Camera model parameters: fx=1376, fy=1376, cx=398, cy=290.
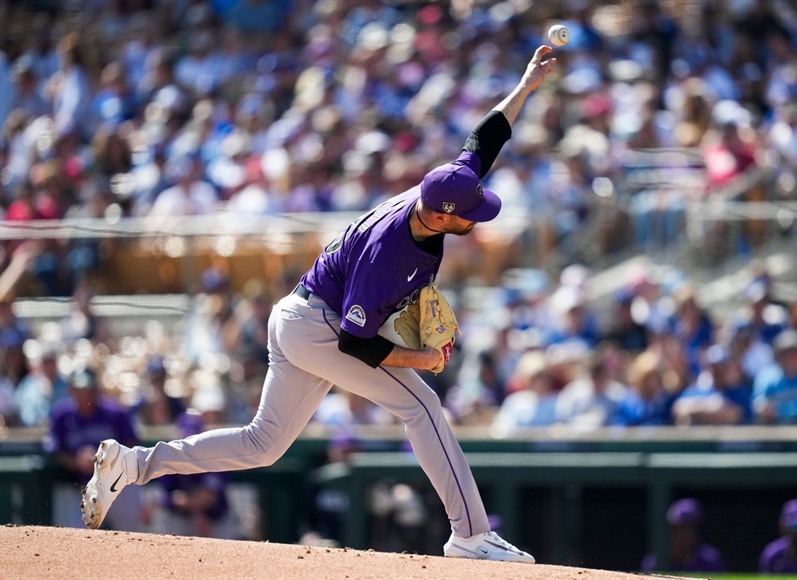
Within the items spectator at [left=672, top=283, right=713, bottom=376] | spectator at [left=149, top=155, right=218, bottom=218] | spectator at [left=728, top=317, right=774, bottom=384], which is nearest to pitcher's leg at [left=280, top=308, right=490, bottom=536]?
spectator at [left=728, top=317, right=774, bottom=384]

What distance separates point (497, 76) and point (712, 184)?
10.2ft

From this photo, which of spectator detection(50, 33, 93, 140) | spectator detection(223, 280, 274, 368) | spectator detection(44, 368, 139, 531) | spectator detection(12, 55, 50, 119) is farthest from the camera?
spectator detection(12, 55, 50, 119)

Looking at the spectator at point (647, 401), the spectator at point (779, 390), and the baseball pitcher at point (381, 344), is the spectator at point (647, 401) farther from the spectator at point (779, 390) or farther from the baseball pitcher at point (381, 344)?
the baseball pitcher at point (381, 344)

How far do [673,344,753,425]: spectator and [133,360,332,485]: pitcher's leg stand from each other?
445cm

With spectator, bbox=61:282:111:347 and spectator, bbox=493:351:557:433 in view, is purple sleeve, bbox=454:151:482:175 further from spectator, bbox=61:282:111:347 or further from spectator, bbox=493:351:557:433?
spectator, bbox=61:282:111:347

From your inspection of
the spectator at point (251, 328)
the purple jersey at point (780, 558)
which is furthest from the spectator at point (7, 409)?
the purple jersey at point (780, 558)

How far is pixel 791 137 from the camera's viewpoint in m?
11.5

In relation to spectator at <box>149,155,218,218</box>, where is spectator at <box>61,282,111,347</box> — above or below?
below

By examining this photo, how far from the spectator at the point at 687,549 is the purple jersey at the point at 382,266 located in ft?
14.1

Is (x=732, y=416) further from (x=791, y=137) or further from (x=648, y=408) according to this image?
(x=791, y=137)

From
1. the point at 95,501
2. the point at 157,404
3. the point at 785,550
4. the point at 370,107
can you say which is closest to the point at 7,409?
the point at 157,404

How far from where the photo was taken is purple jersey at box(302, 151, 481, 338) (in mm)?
5129

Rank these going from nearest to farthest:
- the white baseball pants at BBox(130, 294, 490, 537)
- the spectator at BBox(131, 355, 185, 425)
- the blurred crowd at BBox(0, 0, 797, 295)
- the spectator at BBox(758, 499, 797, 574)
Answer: the white baseball pants at BBox(130, 294, 490, 537)
the spectator at BBox(758, 499, 797, 574)
the spectator at BBox(131, 355, 185, 425)
the blurred crowd at BBox(0, 0, 797, 295)

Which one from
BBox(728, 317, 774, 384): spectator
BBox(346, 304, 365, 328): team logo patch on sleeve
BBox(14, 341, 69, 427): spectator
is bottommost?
BBox(14, 341, 69, 427): spectator
